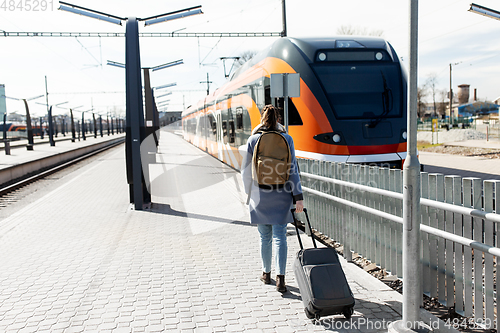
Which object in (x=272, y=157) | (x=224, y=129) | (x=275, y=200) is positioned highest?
(x=224, y=129)

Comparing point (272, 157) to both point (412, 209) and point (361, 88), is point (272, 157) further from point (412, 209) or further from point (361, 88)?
point (361, 88)

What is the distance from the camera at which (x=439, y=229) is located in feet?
12.5

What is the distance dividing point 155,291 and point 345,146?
505 cm

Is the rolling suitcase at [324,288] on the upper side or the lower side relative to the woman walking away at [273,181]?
lower

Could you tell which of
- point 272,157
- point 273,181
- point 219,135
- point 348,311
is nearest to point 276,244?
point 273,181

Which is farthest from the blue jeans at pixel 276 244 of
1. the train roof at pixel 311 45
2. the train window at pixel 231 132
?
the train window at pixel 231 132

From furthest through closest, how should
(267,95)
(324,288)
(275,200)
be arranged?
(267,95) → (275,200) → (324,288)

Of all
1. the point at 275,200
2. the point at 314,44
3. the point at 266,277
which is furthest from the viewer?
the point at 314,44

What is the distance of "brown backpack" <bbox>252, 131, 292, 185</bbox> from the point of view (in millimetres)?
4227

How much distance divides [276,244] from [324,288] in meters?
0.88

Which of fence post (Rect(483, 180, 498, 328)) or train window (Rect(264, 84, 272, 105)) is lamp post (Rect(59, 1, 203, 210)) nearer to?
train window (Rect(264, 84, 272, 105))

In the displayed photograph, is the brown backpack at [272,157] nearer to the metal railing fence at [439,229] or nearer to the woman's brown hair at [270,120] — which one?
the woman's brown hair at [270,120]

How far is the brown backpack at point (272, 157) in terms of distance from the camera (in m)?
4.23

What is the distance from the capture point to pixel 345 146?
8445mm
